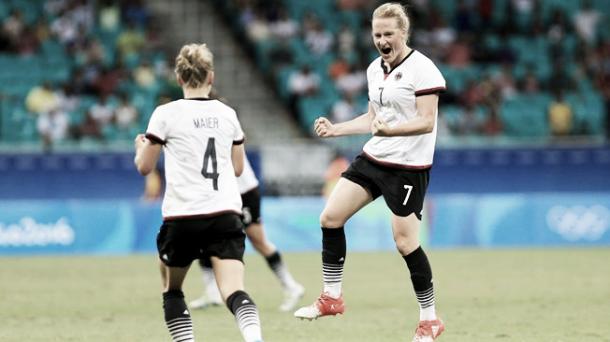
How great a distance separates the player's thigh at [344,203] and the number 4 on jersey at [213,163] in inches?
67.3

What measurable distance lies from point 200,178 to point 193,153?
0.16 m

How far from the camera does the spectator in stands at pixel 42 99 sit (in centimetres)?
2430

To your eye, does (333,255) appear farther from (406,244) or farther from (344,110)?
(344,110)

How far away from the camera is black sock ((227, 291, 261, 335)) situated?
7.75 meters

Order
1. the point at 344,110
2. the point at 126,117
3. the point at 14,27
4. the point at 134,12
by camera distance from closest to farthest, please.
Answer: the point at 126,117, the point at 344,110, the point at 14,27, the point at 134,12

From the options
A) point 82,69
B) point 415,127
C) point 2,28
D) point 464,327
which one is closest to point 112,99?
point 82,69

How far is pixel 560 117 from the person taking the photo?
83.2ft

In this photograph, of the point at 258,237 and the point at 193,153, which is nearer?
the point at 193,153

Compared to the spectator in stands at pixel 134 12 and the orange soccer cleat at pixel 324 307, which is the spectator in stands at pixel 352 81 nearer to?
the spectator in stands at pixel 134 12

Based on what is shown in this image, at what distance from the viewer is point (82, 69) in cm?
2544

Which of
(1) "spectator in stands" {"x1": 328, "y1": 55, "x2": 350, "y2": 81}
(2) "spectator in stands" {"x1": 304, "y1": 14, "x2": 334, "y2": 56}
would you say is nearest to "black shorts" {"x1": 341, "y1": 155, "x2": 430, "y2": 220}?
(1) "spectator in stands" {"x1": 328, "y1": 55, "x2": 350, "y2": 81}

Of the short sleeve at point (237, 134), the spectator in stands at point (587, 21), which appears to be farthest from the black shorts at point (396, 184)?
the spectator in stands at point (587, 21)

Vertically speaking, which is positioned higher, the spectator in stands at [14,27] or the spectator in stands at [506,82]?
the spectator in stands at [14,27]

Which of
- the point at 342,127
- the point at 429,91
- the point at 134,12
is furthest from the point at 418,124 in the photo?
the point at 134,12
